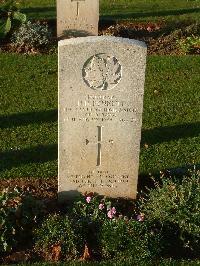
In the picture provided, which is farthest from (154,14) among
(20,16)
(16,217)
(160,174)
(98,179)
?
(16,217)

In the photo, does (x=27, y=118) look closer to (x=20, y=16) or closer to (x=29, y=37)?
(x=29, y=37)

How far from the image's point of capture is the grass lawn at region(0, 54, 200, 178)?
7617mm

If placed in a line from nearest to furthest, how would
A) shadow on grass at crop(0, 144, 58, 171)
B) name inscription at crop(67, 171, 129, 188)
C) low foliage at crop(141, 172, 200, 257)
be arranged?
low foliage at crop(141, 172, 200, 257) → name inscription at crop(67, 171, 129, 188) → shadow on grass at crop(0, 144, 58, 171)

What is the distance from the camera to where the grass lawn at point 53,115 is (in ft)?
25.0

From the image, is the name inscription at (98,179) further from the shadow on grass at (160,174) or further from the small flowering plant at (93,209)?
the shadow on grass at (160,174)

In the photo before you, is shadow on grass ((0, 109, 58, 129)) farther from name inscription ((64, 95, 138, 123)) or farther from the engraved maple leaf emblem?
the engraved maple leaf emblem

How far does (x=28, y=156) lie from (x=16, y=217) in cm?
201

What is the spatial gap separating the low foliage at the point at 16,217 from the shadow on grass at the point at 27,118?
2.69 metres

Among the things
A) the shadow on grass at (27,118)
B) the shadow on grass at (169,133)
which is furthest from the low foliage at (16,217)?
the shadow on grass at (27,118)

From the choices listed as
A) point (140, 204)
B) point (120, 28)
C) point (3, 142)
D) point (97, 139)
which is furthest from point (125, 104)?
point (120, 28)

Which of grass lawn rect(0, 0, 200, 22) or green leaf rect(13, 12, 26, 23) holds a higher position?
green leaf rect(13, 12, 26, 23)

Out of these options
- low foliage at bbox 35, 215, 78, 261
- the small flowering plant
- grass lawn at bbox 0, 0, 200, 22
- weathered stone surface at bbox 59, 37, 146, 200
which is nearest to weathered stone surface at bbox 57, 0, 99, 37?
grass lawn at bbox 0, 0, 200, 22

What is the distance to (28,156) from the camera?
7742mm

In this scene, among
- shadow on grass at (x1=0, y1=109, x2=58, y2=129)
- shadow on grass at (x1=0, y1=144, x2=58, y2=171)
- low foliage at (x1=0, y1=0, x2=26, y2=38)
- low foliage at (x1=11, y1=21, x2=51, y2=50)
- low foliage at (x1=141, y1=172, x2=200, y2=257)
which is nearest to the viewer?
low foliage at (x1=141, y1=172, x2=200, y2=257)
